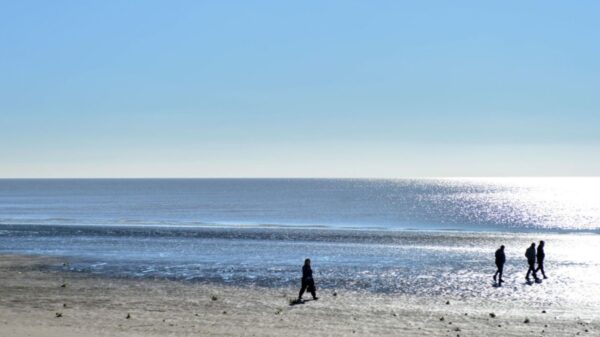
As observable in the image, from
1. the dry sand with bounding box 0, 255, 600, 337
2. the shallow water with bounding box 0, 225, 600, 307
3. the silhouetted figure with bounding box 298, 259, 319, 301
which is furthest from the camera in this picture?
the shallow water with bounding box 0, 225, 600, 307

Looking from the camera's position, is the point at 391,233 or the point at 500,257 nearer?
the point at 500,257

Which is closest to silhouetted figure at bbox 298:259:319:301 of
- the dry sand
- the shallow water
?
the dry sand

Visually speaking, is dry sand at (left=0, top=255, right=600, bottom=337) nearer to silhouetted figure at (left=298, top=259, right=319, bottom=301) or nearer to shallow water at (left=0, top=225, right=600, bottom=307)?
silhouetted figure at (left=298, top=259, right=319, bottom=301)

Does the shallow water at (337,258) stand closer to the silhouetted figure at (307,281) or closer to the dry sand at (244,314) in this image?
the dry sand at (244,314)

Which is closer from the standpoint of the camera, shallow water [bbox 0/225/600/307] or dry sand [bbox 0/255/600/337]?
dry sand [bbox 0/255/600/337]

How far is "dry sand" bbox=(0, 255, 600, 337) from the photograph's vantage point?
19.6 m

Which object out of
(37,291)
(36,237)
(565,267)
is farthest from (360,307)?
(36,237)

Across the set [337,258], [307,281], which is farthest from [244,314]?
[337,258]

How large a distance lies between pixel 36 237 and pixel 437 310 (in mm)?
41736

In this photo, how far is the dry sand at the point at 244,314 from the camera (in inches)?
772

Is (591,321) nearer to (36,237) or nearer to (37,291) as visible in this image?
(37,291)

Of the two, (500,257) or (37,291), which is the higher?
(500,257)

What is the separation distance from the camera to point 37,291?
1076 inches

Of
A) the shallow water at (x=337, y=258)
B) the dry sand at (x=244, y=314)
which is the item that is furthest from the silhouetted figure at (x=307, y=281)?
the shallow water at (x=337, y=258)
